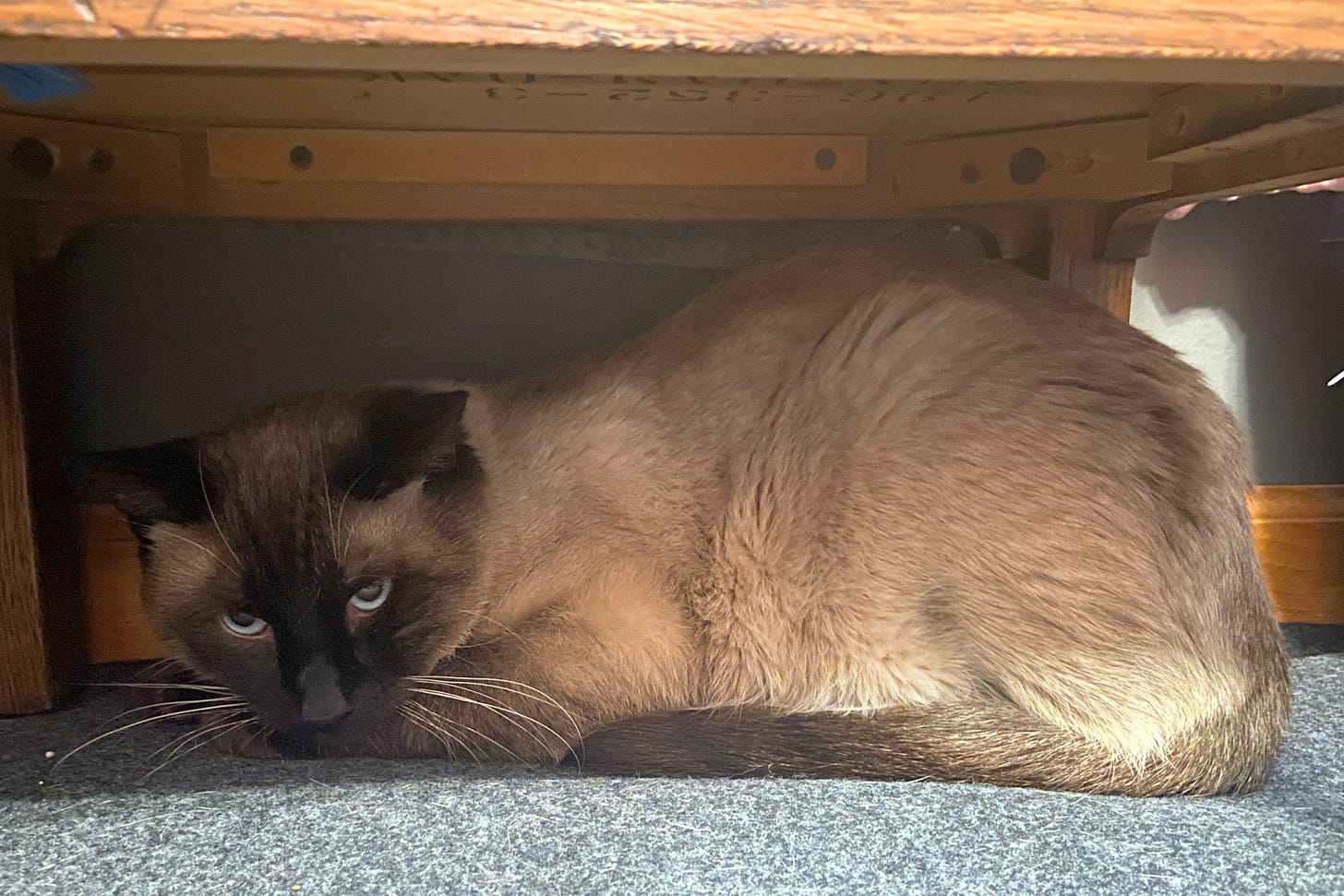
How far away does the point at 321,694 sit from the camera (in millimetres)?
Result: 1235

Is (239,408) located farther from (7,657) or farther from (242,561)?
(242,561)

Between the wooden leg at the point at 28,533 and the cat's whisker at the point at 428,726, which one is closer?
the cat's whisker at the point at 428,726

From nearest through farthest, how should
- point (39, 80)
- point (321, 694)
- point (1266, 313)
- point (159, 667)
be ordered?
point (39, 80) < point (321, 694) < point (159, 667) < point (1266, 313)

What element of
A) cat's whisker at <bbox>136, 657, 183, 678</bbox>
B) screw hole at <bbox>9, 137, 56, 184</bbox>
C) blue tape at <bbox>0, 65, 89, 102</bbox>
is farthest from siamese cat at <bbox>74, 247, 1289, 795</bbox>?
screw hole at <bbox>9, 137, 56, 184</bbox>

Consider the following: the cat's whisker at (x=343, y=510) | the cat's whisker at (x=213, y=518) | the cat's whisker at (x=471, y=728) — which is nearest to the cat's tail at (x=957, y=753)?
the cat's whisker at (x=471, y=728)

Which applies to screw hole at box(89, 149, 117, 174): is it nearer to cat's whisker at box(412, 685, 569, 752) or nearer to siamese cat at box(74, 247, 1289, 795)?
siamese cat at box(74, 247, 1289, 795)

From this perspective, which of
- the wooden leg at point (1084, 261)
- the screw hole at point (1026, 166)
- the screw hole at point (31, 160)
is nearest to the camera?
the screw hole at point (31, 160)

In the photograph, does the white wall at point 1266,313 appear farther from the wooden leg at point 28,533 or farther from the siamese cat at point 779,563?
the wooden leg at point 28,533

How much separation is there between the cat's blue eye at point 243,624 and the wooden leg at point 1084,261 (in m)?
1.48

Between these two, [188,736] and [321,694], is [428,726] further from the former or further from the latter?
[188,736]

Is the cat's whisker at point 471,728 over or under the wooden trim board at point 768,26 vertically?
under

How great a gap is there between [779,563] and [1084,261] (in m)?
0.91

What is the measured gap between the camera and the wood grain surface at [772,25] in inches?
29.7

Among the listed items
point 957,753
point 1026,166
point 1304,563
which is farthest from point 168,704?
point 1304,563
